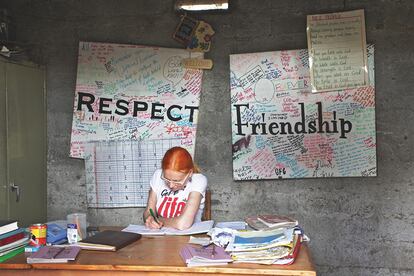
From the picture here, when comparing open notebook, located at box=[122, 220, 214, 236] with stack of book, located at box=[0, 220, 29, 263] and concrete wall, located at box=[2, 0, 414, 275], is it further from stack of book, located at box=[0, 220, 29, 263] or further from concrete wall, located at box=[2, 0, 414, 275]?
concrete wall, located at box=[2, 0, 414, 275]

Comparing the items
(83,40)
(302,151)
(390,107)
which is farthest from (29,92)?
(390,107)

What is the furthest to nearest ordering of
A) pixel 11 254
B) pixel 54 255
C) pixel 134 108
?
pixel 134 108 → pixel 11 254 → pixel 54 255

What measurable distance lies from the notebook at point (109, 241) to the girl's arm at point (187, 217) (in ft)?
→ 1.02

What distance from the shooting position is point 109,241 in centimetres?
245

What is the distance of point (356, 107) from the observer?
387 centimetres

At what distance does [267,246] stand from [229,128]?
6.43ft

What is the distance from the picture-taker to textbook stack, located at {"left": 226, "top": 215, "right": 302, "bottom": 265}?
6.98ft

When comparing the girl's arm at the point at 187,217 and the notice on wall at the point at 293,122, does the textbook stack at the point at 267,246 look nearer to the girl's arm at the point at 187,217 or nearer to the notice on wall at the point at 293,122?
the girl's arm at the point at 187,217

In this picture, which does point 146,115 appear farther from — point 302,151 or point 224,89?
point 302,151

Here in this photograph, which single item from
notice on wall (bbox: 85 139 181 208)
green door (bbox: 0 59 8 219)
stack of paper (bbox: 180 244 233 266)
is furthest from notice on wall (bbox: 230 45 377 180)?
green door (bbox: 0 59 8 219)

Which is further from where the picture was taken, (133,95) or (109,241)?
(133,95)

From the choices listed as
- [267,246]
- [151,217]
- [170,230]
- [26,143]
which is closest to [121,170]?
[26,143]

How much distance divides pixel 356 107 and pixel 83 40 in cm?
256

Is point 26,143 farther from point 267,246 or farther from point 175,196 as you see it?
point 267,246
